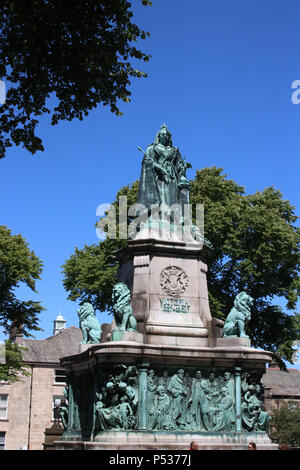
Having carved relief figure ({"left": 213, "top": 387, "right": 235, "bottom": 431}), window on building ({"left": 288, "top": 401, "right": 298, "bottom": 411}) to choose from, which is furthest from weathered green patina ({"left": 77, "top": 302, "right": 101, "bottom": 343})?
window on building ({"left": 288, "top": 401, "right": 298, "bottom": 411})

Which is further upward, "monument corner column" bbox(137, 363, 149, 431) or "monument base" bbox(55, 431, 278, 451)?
"monument corner column" bbox(137, 363, 149, 431)

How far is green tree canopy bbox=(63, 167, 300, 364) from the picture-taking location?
28.7 m

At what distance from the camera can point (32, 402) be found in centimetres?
4475

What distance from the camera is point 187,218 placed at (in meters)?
15.8

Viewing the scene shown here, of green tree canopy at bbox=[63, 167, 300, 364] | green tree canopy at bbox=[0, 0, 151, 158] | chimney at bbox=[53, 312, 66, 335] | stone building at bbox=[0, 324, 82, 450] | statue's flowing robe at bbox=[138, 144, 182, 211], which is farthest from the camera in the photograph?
chimney at bbox=[53, 312, 66, 335]

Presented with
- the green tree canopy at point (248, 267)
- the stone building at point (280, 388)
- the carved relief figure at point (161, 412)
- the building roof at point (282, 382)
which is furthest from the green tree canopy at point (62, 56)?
the building roof at point (282, 382)

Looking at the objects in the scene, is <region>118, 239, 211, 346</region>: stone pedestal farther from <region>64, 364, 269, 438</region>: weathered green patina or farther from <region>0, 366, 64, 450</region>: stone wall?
<region>0, 366, 64, 450</region>: stone wall

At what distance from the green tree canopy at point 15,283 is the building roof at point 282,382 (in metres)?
37.0

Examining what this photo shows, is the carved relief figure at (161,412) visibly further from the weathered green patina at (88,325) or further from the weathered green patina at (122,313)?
the weathered green patina at (88,325)

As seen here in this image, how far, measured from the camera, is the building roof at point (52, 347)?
152 ft

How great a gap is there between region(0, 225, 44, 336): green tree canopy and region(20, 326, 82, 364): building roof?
16366 millimetres
